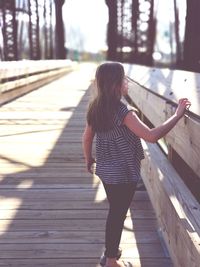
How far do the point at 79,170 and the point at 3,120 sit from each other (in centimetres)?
432

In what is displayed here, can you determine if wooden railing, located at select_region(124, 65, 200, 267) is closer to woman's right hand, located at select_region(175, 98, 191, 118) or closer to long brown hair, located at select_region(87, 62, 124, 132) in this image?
woman's right hand, located at select_region(175, 98, 191, 118)

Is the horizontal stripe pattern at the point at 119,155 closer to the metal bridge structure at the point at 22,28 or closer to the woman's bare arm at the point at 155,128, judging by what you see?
the woman's bare arm at the point at 155,128

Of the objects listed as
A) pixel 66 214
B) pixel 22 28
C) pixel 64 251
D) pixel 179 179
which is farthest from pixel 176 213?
pixel 22 28

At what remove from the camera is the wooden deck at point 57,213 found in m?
3.33

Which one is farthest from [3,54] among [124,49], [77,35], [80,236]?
[77,35]

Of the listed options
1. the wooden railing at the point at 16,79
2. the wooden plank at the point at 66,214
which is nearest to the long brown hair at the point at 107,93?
the wooden plank at the point at 66,214

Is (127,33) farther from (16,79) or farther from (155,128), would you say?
(155,128)

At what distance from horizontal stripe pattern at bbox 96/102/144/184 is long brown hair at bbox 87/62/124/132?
8 centimetres

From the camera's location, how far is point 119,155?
2.91 metres

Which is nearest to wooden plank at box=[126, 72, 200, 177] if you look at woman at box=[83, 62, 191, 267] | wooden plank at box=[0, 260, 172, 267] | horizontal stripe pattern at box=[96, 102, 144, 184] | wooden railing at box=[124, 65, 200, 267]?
wooden railing at box=[124, 65, 200, 267]

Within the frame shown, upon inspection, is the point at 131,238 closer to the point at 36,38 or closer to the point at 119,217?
the point at 119,217

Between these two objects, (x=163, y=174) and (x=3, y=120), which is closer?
(x=163, y=174)

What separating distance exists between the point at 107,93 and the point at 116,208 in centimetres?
71

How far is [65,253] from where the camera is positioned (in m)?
3.35
